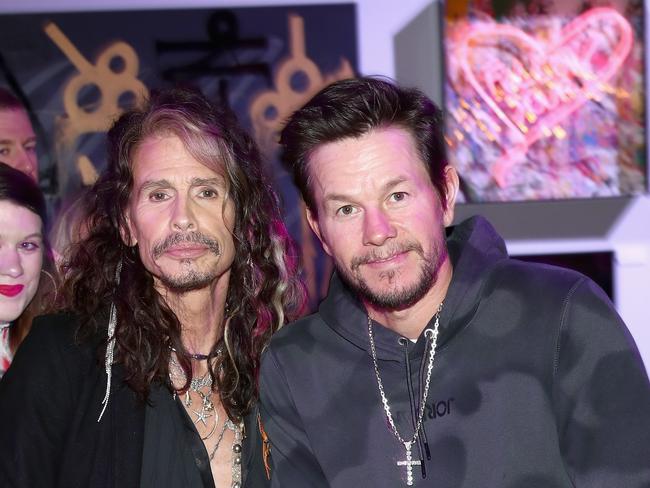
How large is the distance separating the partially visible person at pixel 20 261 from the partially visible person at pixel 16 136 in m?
0.77

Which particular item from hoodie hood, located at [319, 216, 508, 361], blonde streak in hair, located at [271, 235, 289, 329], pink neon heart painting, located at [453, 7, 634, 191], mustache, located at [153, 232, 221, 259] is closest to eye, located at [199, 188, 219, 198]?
mustache, located at [153, 232, 221, 259]

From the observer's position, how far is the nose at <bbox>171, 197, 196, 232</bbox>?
8.00 feet

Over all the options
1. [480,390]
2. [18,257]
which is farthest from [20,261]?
[480,390]

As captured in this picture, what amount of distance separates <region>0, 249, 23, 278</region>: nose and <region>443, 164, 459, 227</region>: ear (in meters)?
1.34

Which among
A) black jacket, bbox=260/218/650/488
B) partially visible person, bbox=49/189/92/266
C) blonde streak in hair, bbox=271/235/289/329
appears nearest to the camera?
black jacket, bbox=260/218/650/488

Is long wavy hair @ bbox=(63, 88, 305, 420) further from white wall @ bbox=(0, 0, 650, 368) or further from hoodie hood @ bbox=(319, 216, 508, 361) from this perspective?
white wall @ bbox=(0, 0, 650, 368)

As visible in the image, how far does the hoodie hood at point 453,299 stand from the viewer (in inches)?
87.6

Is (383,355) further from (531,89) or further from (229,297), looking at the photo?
(531,89)

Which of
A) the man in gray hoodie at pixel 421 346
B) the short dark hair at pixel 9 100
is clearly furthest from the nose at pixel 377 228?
the short dark hair at pixel 9 100

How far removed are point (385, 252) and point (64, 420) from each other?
3.07 ft

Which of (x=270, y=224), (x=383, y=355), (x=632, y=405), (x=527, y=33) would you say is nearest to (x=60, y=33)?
(x=270, y=224)

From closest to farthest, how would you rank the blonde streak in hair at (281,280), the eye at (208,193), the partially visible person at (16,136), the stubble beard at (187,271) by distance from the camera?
the stubble beard at (187,271) → the eye at (208,193) → the blonde streak in hair at (281,280) → the partially visible person at (16,136)

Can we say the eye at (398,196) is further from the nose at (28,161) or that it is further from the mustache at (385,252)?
the nose at (28,161)

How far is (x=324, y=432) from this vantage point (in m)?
2.23
